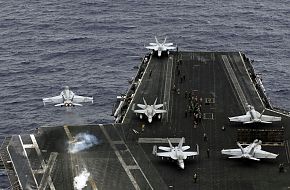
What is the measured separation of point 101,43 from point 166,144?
250 feet

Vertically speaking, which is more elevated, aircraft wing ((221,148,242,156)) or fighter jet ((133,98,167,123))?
fighter jet ((133,98,167,123))

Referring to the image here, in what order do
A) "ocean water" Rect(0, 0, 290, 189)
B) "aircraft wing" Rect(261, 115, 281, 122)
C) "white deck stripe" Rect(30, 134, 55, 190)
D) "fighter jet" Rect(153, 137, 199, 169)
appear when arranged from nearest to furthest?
1. "white deck stripe" Rect(30, 134, 55, 190)
2. "fighter jet" Rect(153, 137, 199, 169)
3. "aircraft wing" Rect(261, 115, 281, 122)
4. "ocean water" Rect(0, 0, 290, 189)

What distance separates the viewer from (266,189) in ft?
275

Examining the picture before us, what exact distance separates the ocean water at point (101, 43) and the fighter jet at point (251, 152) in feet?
145

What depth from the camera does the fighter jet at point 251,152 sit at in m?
90.2

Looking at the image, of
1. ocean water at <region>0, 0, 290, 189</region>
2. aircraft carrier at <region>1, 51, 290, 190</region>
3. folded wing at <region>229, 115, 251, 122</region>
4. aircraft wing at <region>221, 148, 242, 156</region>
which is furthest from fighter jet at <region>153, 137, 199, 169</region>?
ocean water at <region>0, 0, 290, 189</region>

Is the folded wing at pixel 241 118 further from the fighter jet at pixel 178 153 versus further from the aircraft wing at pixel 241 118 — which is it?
the fighter jet at pixel 178 153

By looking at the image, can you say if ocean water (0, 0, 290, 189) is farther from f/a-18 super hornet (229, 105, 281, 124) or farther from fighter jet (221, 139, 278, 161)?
fighter jet (221, 139, 278, 161)

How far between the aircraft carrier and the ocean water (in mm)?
17055

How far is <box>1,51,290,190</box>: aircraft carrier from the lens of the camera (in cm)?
8688

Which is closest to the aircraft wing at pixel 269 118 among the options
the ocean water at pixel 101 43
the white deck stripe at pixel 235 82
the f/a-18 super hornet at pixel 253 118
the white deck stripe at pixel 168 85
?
the f/a-18 super hornet at pixel 253 118

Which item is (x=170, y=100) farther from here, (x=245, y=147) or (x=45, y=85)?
(x=45, y=85)

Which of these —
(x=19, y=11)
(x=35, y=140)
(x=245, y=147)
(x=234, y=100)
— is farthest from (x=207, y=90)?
(x=19, y=11)

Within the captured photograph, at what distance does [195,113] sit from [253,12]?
92133 millimetres
